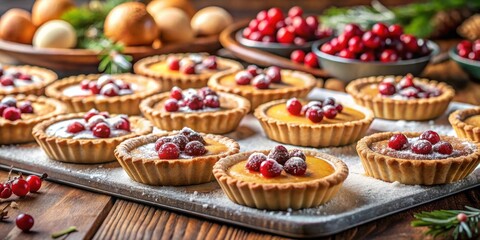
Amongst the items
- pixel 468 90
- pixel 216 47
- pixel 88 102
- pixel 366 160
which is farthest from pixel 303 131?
pixel 216 47

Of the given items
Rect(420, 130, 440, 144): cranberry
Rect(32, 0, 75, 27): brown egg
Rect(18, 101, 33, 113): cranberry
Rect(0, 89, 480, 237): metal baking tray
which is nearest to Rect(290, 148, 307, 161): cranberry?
Rect(0, 89, 480, 237): metal baking tray

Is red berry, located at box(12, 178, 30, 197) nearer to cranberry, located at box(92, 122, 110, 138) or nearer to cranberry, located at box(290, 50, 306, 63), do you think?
cranberry, located at box(92, 122, 110, 138)

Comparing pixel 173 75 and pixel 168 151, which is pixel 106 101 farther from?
pixel 168 151

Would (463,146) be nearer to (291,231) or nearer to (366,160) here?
(366,160)

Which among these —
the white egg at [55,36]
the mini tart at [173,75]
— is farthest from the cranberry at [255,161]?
the white egg at [55,36]

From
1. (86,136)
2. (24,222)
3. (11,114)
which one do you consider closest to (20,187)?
(24,222)

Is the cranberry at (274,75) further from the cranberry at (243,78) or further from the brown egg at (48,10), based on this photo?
the brown egg at (48,10)

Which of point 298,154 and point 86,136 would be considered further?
point 86,136
